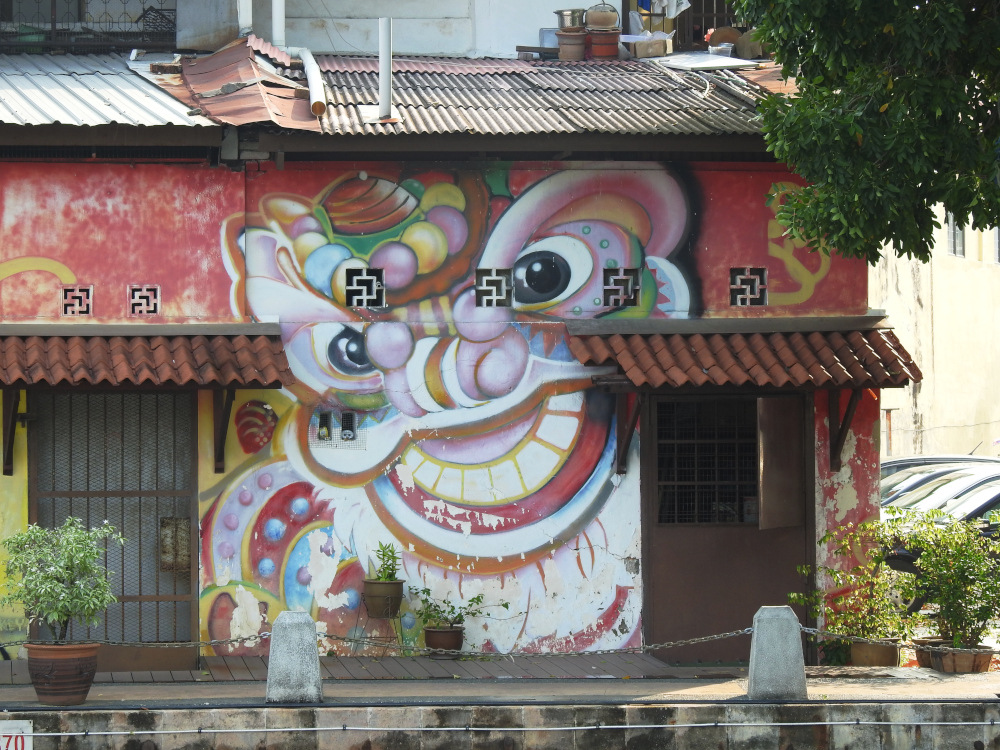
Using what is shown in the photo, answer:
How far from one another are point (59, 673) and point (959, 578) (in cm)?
782

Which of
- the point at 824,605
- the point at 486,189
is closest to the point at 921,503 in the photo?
the point at 824,605

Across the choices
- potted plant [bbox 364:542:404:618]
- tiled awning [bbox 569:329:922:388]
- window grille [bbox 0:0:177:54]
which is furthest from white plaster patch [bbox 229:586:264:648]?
window grille [bbox 0:0:177:54]

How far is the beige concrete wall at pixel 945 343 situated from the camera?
82.2ft

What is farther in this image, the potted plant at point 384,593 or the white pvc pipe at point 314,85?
the potted plant at point 384,593

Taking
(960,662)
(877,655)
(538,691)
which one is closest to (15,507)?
(538,691)

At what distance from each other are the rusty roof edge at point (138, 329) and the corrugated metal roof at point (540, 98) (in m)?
2.03

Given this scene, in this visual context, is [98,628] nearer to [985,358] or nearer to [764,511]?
[764,511]

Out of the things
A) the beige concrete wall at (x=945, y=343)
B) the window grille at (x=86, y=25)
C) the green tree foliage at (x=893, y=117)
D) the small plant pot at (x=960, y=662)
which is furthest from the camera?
the beige concrete wall at (x=945, y=343)

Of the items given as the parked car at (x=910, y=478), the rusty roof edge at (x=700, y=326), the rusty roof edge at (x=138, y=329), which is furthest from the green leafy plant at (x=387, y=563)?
the parked car at (x=910, y=478)

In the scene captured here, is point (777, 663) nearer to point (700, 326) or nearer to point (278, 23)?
point (700, 326)

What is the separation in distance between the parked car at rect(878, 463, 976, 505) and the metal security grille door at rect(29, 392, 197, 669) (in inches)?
367

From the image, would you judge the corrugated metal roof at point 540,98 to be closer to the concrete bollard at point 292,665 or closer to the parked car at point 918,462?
the concrete bollard at point 292,665

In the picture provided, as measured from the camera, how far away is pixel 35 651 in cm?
1023

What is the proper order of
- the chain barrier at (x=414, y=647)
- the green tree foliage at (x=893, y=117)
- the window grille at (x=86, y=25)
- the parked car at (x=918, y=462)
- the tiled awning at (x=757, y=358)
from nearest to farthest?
the green tree foliage at (x=893, y=117), the chain barrier at (x=414, y=647), the tiled awning at (x=757, y=358), the window grille at (x=86, y=25), the parked car at (x=918, y=462)
